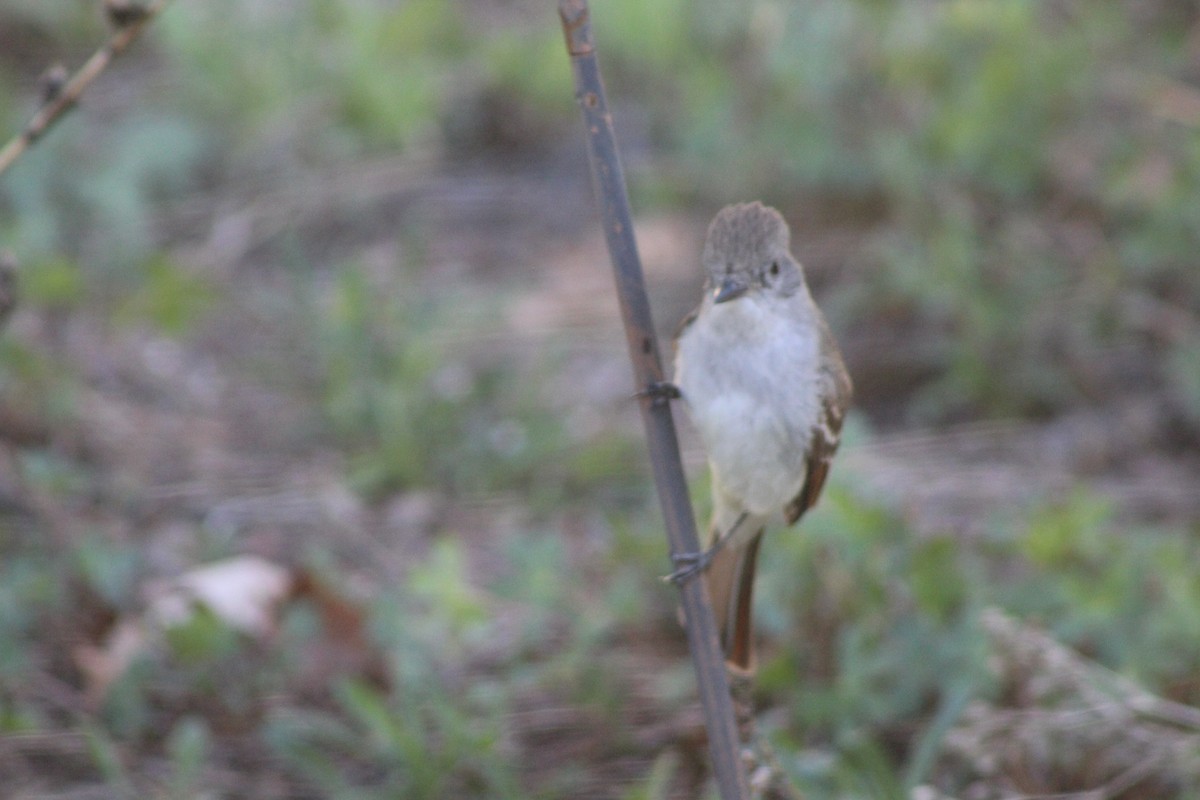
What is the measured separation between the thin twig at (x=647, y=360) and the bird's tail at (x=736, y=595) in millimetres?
530


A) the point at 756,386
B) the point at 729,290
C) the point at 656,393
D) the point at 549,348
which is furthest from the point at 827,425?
the point at 549,348

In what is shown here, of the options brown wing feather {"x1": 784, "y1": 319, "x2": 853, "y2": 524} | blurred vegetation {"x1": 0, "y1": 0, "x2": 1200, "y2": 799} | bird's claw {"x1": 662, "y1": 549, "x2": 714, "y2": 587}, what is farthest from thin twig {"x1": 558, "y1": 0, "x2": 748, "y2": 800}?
blurred vegetation {"x1": 0, "y1": 0, "x2": 1200, "y2": 799}

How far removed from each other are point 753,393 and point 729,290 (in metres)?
0.25

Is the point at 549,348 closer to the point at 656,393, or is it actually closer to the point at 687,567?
the point at 656,393

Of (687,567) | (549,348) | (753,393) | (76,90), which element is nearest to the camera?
(687,567)

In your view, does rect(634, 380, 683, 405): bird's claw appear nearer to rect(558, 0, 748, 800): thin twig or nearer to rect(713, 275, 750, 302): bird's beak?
rect(558, 0, 748, 800): thin twig

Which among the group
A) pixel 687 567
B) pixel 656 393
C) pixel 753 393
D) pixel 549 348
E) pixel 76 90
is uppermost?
pixel 549 348

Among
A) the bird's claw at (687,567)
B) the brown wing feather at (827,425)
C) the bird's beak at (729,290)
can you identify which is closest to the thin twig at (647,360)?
the bird's claw at (687,567)

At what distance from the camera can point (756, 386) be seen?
3076 mm

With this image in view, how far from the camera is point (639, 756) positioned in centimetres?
368

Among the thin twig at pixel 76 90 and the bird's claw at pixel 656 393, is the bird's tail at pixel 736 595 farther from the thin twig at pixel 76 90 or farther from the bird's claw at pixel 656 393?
the thin twig at pixel 76 90

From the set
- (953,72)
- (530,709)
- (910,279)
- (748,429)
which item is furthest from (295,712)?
(953,72)

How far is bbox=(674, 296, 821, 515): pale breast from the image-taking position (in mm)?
3059

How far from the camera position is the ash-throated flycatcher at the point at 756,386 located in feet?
9.81
